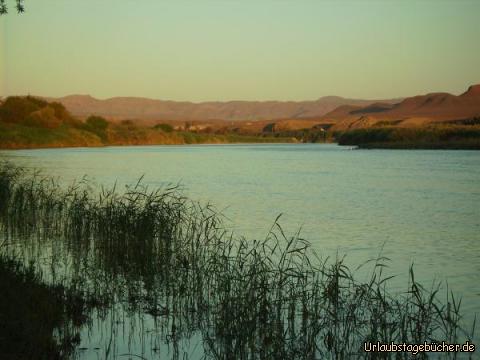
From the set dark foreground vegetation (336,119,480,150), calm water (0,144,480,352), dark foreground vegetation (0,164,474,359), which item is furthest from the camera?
dark foreground vegetation (336,119,480,150)

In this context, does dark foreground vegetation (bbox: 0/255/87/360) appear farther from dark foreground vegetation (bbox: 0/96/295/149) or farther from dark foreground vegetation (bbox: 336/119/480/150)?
dark foreground vegetation (bbox: 336/119/480/150)

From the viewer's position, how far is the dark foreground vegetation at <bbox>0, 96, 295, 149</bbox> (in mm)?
85438

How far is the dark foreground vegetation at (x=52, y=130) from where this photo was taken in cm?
8544

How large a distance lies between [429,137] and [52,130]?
49.8 metres

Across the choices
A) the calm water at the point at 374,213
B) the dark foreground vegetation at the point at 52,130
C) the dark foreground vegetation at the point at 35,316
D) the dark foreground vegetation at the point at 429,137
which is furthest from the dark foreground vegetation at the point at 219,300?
the dark foreground vegetation at the point at 52,130

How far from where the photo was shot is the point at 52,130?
93562 millimetres

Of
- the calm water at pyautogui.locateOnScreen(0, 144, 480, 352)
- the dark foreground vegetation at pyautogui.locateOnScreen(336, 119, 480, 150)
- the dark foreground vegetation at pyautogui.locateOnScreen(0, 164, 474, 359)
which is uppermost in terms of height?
the dark foreground vegetation at pyautogui.locateOnScreen(336, 119, 480, 150)

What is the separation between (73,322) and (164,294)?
1.96 metres

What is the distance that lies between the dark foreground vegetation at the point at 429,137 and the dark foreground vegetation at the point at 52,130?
4071cm

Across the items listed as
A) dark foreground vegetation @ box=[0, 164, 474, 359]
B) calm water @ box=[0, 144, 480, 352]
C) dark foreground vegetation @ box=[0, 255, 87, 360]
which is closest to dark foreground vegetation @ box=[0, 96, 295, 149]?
calm water @ box=[0, 144, 480, 352]

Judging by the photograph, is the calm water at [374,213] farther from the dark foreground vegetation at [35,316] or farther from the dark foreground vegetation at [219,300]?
the dark foreground vegetation at [35,316]

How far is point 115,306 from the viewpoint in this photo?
9961 mm

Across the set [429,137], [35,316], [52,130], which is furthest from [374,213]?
[52,130]

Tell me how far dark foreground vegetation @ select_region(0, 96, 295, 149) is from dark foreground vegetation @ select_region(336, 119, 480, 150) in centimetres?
4071
